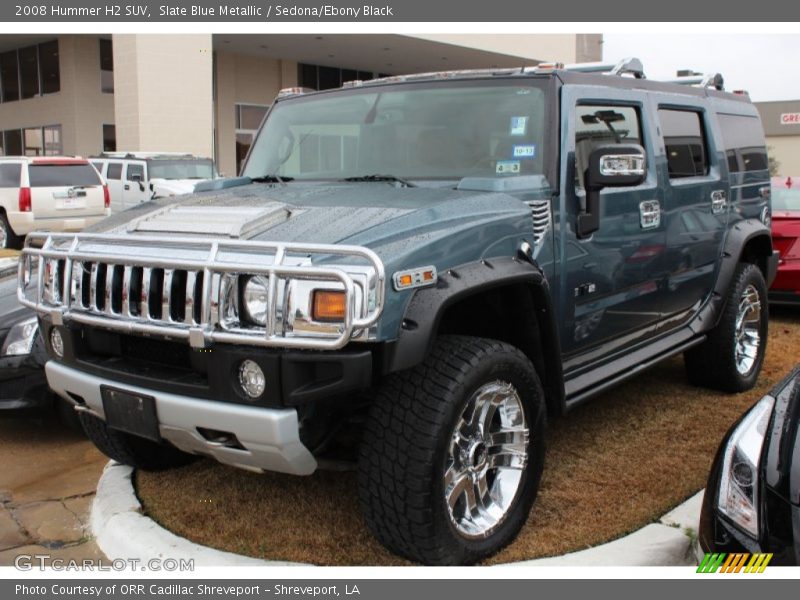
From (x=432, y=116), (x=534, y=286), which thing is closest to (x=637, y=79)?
(x=432, y=116)

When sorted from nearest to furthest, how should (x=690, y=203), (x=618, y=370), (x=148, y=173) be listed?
(x=618, y=370) < (x=690, y=203) < (x=148, y=173)

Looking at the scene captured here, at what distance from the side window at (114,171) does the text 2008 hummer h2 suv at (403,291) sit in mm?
15108

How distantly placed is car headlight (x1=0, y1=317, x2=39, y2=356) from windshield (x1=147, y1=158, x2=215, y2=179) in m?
13.9

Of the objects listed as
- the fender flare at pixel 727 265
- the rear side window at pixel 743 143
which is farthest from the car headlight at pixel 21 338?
the rear side window at pixel 743 143

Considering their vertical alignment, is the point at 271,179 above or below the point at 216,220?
above

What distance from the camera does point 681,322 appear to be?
516 centimetres

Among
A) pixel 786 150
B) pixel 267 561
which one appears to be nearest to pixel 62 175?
pixel 267 561

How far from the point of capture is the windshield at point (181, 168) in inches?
712

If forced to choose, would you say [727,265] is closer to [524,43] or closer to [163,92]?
A: [163,92]

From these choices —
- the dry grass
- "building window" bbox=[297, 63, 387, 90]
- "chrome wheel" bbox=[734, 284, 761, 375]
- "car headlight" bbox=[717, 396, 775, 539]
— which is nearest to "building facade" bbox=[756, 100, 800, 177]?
"building window" bbox=[297, 63, 387, 90]

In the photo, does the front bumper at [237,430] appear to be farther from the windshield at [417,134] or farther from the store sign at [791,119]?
the store sign at [791,119]

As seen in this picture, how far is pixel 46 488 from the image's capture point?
14.0 feet

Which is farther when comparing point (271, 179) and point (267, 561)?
point (271, 179)

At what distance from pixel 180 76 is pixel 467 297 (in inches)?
755
